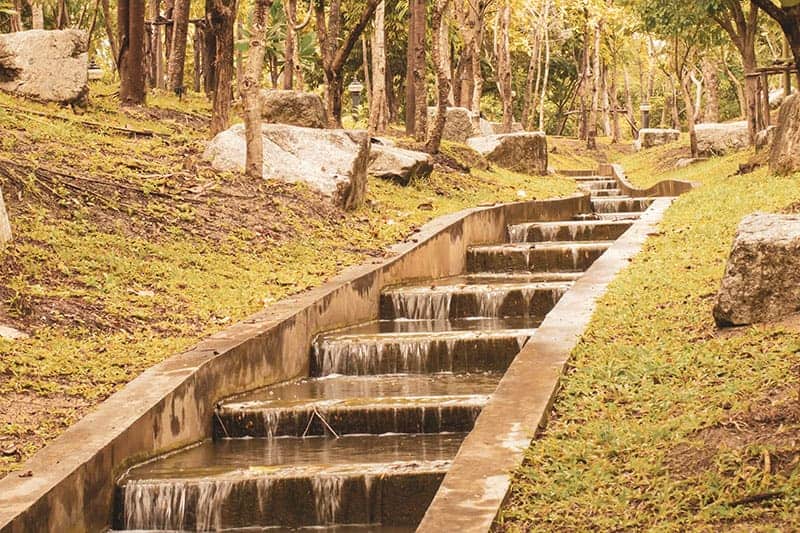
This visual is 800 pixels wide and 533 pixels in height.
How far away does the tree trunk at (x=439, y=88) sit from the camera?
20.9m

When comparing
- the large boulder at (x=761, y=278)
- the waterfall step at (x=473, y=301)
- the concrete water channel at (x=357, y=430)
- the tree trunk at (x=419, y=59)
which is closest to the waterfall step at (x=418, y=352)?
the concrete water channel at (x=357, y=430)

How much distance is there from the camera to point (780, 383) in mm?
6145

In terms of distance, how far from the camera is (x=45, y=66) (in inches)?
689

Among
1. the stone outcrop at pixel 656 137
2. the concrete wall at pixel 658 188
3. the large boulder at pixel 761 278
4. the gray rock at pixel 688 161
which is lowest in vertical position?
the large boulder at pixel 761 278

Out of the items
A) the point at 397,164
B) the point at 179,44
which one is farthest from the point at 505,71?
the point at 397,164

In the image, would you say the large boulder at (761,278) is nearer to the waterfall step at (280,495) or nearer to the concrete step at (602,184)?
the waterfall step at (280,495)

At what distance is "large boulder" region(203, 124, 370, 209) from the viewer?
597 inches

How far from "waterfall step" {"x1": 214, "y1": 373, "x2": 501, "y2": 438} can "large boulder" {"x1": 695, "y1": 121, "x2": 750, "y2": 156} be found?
2107cm

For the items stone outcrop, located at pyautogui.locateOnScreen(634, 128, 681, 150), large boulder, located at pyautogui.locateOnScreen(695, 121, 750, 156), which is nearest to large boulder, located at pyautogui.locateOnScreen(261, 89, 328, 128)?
large boulder, located at pyautogui.locateOnScreen(695, 121, 750, 156)

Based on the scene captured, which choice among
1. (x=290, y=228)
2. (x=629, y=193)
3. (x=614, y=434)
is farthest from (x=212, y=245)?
(x=629, y=193)

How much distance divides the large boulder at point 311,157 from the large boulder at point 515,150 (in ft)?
32.2

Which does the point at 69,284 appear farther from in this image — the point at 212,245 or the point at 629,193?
the point at 629,193

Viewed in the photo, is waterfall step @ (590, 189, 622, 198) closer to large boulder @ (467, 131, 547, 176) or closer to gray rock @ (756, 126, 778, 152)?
large boulder @ (467, 131, 547, 176)

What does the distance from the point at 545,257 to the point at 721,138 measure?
51.5 ft
